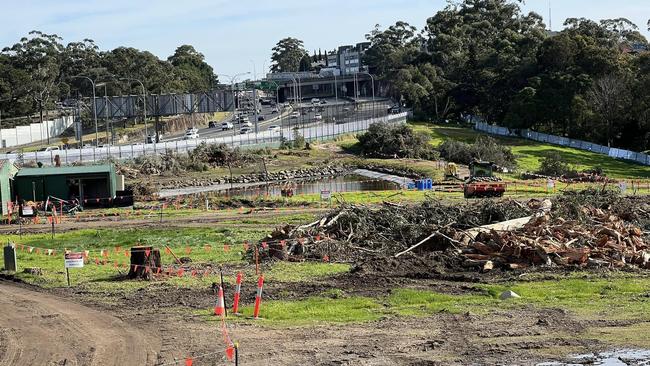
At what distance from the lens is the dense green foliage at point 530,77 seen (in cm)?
10888

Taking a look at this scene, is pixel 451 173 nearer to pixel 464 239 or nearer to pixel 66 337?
pixel 464 239

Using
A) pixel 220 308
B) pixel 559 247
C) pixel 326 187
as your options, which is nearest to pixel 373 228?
pixel 559 247

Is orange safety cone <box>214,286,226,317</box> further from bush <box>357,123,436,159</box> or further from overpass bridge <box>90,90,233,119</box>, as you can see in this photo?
overpass bridge <box>90,90,233,119</box>

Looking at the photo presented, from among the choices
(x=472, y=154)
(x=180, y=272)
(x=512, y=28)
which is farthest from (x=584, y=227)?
(x=512, y=28)

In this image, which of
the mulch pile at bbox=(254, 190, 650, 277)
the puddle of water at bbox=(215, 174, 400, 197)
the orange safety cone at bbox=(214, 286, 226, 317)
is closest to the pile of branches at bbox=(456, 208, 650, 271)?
the mulch pile at bbox=(254, 190, 650, 277)

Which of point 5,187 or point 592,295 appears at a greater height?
point 5,187

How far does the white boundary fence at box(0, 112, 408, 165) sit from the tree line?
4004 centimetres

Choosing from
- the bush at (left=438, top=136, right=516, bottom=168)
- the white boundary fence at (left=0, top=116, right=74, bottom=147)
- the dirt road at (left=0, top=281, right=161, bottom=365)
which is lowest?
the dirt road at (left=0, top=281, right=161, bottom=365)

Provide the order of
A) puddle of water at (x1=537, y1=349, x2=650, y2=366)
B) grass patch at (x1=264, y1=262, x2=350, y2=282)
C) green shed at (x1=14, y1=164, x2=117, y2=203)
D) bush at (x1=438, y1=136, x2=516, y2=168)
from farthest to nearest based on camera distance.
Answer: bush at (x1=438, y1=136, x2=516, y2=168) → green shed at (x1=14, y1=164, x2=117, y2=203) → grass patch at (x1=264, y1=262, x2=350, y2=282) → puddle of water at (x1=537, y1=349, x2=650, y2=366)

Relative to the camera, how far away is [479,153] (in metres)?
88.2

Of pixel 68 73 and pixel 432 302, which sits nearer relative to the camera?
pixel 432 302

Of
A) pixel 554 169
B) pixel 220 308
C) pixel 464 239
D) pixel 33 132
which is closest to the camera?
pixel 220 308

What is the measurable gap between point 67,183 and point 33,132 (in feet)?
240

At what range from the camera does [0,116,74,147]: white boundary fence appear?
118 meters
